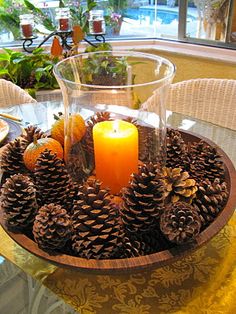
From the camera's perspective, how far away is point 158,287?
616 mm

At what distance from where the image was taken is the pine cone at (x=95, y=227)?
547mm

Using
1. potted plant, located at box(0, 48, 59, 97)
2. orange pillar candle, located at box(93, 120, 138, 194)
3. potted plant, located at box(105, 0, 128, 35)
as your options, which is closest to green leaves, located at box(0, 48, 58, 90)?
potted plant, located at box(0, 48, 59, 97)

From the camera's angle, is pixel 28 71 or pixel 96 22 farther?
pixel 96 22

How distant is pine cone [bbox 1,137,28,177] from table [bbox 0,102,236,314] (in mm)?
161

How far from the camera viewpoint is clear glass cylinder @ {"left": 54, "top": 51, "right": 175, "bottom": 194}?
67 cm

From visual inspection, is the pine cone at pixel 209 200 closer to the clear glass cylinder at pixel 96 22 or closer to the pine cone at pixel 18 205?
the pine cone at pixel 18 205

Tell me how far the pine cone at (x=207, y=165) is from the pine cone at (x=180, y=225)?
16 cm

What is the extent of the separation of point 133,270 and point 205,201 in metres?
0.19

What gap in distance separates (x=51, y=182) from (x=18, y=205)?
80mm

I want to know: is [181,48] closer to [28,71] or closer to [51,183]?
[28,71]

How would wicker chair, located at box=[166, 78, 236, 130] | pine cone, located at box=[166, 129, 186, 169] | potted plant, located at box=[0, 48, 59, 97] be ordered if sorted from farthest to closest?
potted plant, located at box=[0, 48, 59, 97], wicker chair, located at box=[166, 78, 236, 130], pine cone, located at box=[166, 129, 186, 169]

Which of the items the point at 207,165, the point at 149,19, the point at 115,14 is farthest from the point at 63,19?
the point at 207,165

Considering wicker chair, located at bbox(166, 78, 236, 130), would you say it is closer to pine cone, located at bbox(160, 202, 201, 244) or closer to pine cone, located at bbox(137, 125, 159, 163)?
pine cone, located at bbox(137, 125, 159, 163)

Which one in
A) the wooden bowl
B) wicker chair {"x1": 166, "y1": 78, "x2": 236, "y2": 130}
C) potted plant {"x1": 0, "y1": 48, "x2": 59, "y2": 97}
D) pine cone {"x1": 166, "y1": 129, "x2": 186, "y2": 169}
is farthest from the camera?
potted plant {"x1": 0, "y1": 48, "x2": 59, "y2": 97}
